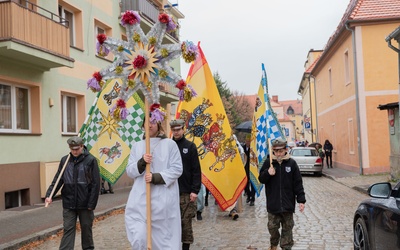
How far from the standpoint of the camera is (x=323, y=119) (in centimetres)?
3688

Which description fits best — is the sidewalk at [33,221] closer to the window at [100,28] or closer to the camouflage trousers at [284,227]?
the camouflage trousers at [284,227]

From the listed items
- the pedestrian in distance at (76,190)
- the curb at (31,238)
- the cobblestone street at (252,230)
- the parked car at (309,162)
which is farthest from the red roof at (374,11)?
the pedestrian in distance at (76,190)

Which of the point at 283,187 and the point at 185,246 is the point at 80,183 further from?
the point at 283,187

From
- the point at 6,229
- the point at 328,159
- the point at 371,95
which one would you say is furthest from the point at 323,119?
the point at 6,229

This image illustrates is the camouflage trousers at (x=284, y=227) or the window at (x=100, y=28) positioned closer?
the camouflage trousers at (x=284, y=227)

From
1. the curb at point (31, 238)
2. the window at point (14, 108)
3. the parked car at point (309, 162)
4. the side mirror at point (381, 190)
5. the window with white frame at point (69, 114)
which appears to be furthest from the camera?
the parked car at point (309, 162)

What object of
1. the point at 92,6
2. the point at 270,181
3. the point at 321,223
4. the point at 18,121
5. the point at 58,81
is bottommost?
the point at 321,223

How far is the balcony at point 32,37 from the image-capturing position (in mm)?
12016

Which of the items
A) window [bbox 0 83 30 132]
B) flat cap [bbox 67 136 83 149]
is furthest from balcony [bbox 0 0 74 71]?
flat cap [bbox 67 136 83 149]

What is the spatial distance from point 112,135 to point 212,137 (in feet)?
7.66

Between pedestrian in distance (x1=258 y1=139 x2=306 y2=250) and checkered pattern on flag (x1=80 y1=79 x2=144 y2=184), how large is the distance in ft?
14.6

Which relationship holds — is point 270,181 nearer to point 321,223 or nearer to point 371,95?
point 321,223

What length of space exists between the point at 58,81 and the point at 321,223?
9761 mm

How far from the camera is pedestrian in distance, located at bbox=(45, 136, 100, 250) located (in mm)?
6488
